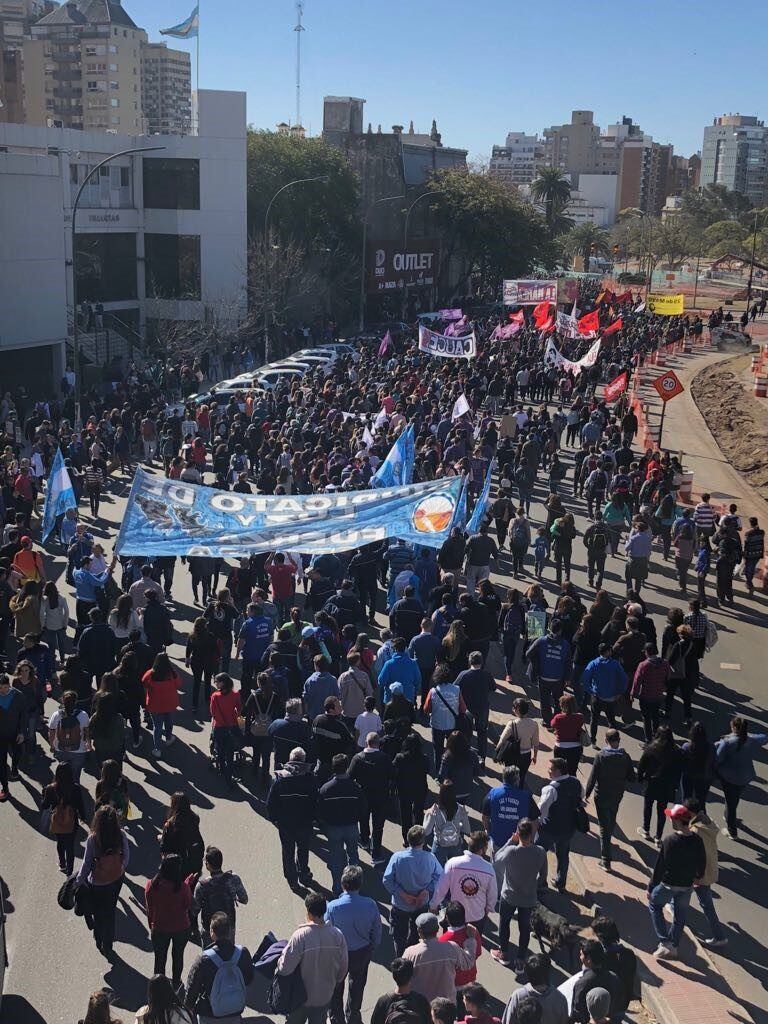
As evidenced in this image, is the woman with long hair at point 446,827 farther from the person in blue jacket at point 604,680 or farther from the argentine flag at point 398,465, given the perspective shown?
the argentine flag at point 398,465

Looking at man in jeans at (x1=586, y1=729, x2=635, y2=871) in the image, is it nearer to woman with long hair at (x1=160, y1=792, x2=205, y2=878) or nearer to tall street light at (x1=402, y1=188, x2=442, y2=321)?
woman with long hair at (x1=160, y1=792, x2=205, y2=878)

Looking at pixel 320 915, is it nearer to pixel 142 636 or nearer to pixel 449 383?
pixel 142 636

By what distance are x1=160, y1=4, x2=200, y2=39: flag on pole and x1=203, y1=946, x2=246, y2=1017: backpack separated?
51928mm

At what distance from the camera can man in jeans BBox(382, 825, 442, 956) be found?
7746 millimetres

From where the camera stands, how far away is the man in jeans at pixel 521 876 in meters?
8.20

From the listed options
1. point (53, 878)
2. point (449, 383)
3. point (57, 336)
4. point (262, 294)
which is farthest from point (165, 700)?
point (262, 294)

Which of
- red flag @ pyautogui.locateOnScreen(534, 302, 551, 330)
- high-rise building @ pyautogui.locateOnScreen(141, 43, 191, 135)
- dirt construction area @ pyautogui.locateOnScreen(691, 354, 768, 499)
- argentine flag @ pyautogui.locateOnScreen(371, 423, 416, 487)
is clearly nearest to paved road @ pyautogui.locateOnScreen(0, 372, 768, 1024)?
argentine flag @ pyautogui.locateOnScreen(371, 423, 416, 487)

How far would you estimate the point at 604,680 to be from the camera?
1209 cm

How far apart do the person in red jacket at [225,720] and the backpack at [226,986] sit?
4047 millimetres

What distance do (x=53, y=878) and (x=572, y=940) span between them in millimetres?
4341

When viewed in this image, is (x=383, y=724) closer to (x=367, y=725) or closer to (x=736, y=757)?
(x=367, y=725)

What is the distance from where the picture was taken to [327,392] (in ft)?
91.2

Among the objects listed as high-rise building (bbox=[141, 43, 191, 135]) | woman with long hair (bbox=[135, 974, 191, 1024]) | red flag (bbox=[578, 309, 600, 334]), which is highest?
high-rise building (bbox=[141, 43, 191, 135])

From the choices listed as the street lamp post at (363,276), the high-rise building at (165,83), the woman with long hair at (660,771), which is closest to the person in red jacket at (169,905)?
the woman with long hair at (660,771)
